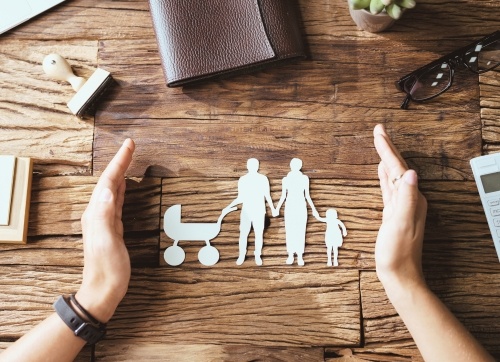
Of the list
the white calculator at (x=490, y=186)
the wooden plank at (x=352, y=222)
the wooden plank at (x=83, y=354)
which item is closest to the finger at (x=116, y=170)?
the wooden plank at (x=352, y=222)

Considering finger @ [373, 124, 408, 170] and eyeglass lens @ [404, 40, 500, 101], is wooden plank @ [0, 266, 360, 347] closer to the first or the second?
finger @ [373, 124, 408, 170]

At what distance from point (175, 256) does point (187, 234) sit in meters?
0.06

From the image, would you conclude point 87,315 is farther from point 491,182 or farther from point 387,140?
point 491,182

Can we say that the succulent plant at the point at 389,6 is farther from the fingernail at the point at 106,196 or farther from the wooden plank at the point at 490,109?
the fingernail at the point at 106,196

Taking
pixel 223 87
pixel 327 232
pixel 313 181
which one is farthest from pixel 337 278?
pixel 223 87

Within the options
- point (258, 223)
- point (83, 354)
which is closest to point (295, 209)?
point (258, 223)

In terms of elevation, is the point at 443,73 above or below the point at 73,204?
above

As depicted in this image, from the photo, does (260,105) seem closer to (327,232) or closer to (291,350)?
(327,232)

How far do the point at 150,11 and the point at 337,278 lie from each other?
0.74 m

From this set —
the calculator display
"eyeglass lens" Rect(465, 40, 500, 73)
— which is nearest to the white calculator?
the calculator display

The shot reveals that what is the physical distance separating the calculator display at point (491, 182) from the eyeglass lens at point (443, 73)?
0.22m

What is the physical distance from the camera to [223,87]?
1285 mm

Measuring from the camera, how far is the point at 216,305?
1224 millimetres

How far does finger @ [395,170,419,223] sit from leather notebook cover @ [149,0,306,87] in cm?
37
